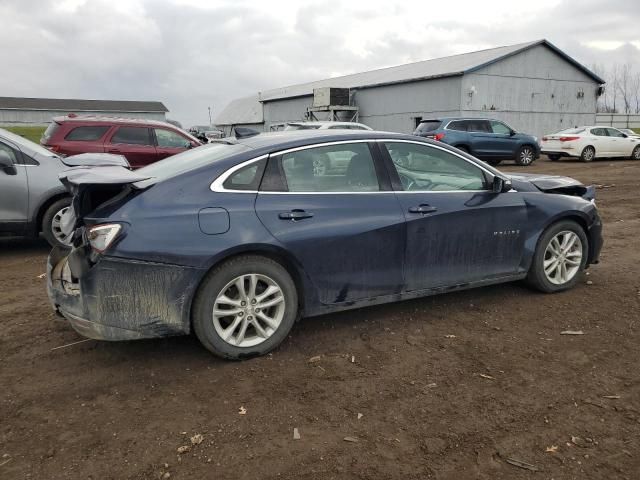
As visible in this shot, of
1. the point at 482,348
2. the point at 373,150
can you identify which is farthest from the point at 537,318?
the point at 373,150

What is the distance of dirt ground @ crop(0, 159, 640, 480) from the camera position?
252cm

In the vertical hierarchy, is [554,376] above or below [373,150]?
below

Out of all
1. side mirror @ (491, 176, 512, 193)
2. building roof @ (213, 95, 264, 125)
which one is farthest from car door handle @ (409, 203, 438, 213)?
building roof @ (213, 95, 264, 125)

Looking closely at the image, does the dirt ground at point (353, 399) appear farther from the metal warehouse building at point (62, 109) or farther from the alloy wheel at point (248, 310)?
the metal warehouse building at point (62, 109)

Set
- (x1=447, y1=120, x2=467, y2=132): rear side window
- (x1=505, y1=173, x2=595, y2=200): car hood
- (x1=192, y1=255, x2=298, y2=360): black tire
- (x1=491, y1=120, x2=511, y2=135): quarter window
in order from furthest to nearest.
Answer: (x1=491, y1=120, x2=511, y2=135): quarter window
(x1=447, y1=120, x2=467, y2=132): rear side window
(x1=505, y1=173, x2=595, y2=200): car hood
(x1=192, y1=255, x2=298, y2=360): black tire

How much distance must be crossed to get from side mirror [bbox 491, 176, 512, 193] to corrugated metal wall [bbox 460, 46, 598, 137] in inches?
902

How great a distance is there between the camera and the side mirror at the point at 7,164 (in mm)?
6164

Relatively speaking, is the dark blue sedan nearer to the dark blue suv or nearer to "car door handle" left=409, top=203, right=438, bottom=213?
"car door handle" left=409, top=203, right=438, bottom=213

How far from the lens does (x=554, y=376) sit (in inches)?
130

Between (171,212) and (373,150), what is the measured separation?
162cm

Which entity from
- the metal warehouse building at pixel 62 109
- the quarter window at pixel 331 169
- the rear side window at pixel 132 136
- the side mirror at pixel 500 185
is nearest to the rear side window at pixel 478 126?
the rear side window at pixel 132 136

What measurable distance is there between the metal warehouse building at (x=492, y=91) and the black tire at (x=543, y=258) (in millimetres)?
20491

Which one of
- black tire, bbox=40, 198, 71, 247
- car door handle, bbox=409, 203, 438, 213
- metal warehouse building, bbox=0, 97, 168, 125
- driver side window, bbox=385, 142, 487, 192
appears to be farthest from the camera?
metal warehouse building, bbox=0, 97, 168, 125

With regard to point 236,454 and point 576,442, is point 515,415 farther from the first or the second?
point 236,454
